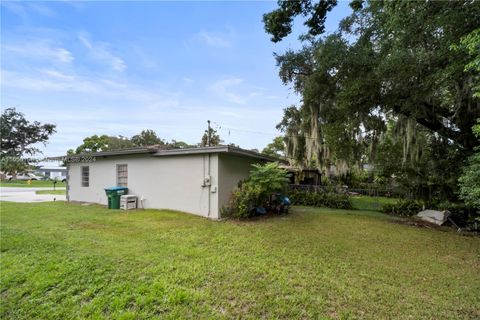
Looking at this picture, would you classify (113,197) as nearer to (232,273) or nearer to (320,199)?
(232,273)

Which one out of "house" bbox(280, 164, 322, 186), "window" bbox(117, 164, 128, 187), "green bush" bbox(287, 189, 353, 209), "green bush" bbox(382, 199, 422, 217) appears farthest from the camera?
"house" bbox(280, 164, 322, 186)

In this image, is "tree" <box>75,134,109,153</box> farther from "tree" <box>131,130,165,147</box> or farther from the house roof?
the house roof

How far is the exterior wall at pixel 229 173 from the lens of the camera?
7453 millimetres

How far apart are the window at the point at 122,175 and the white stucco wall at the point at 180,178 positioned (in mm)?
177

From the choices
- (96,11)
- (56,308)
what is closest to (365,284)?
(56,308)

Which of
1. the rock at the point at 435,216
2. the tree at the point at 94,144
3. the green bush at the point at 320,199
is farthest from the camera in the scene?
the tree at the point at 94,144

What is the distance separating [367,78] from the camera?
6.36 m

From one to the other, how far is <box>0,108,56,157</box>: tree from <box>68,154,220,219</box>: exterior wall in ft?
110

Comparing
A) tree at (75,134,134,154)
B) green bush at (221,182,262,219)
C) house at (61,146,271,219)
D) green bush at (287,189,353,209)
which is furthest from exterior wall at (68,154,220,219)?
tree at (75,134,134,154)

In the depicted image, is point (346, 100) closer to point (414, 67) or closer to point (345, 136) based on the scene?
point (414, 67)

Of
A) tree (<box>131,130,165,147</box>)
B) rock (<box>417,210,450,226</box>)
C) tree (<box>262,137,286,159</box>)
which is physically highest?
tree (<box>131,130,165,147</box>)

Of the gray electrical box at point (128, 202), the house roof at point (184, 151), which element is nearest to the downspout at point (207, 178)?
the house roof at point (184, 151)

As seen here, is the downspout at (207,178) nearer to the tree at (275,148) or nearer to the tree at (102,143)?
the tree at (275,148)

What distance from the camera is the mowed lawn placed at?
262 cm
